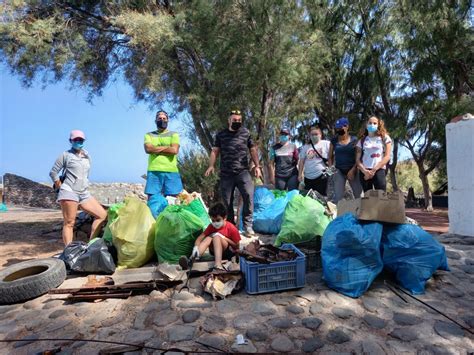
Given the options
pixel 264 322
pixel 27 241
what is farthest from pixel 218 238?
pixel 27 241

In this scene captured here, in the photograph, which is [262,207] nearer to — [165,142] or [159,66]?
[165,142]

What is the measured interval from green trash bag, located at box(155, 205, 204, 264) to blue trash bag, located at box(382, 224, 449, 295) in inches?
79.2

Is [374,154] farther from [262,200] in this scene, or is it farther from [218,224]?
[218,224]

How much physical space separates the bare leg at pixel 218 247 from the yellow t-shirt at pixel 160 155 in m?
1.58

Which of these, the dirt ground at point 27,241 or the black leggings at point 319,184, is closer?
the dirt ground at point 27,241

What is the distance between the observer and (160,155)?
190 inches

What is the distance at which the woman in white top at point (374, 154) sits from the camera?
4426 mm

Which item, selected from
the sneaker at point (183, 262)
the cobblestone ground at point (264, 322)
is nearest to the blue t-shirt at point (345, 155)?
the cobblestone ground at point (264, 322)

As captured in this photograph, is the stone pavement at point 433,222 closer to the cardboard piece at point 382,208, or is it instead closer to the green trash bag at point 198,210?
the cardboard piece at point 382,208

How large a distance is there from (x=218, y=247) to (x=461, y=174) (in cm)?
386

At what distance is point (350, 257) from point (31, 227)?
732 cm

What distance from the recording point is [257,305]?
2.97 metres

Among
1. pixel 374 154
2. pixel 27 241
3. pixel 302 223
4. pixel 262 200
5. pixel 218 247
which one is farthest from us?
pixel 27 241

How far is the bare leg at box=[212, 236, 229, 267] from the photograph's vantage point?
3.63 m
